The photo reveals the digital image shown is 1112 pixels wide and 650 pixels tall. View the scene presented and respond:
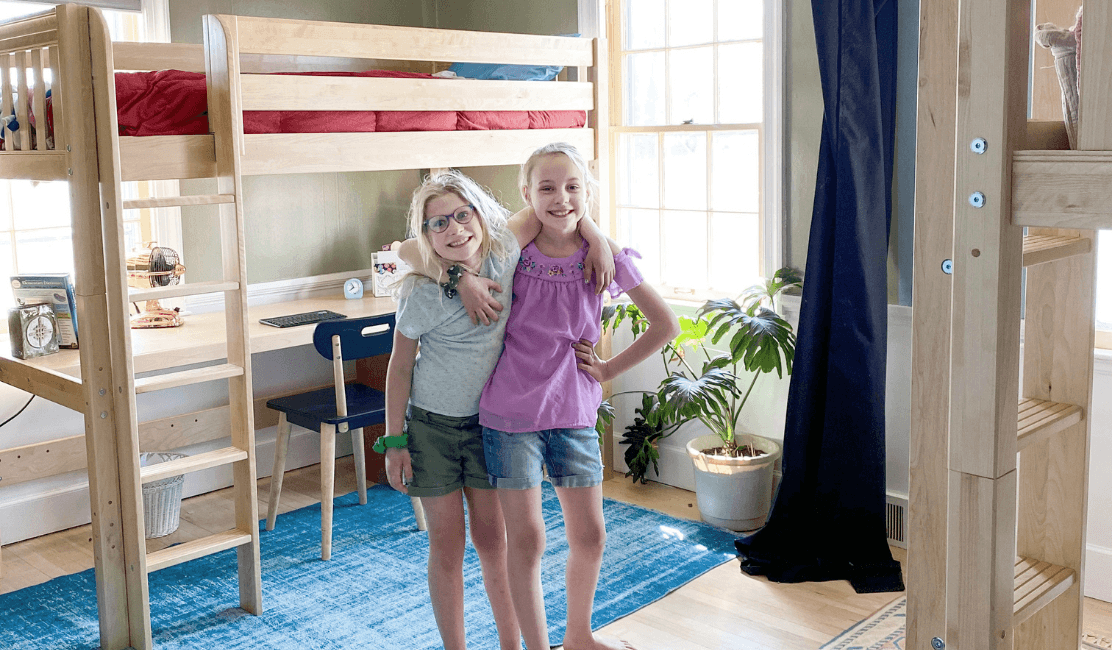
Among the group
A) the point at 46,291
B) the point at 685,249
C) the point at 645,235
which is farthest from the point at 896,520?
the point at 46,291

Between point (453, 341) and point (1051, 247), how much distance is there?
1151 millimetres

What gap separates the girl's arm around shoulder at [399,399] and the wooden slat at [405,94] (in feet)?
3.98

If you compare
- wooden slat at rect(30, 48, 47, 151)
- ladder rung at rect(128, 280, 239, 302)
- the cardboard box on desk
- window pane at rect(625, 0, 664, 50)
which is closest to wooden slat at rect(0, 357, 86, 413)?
ladder rung at rect(128, 280, 239, 302)

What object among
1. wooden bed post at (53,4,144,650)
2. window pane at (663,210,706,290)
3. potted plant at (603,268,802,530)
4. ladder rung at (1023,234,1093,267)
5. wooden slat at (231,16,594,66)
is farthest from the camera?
window pane at (663,210,706,290)

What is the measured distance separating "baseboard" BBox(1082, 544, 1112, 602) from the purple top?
5.75ft

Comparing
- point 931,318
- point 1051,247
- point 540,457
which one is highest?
point 1051,247

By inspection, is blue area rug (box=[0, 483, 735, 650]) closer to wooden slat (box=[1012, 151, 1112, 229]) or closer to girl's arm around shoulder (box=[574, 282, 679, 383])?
girl's arm around shoulder (box=[574, 282, 679, 383])

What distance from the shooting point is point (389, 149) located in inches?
137

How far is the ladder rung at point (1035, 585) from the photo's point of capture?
5.61 feet

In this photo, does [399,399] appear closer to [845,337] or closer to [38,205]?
[845,337]

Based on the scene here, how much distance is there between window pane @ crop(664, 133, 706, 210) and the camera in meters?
4.02

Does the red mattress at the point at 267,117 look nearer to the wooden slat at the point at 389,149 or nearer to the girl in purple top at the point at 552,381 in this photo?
the wooden slat at the point at 389,149

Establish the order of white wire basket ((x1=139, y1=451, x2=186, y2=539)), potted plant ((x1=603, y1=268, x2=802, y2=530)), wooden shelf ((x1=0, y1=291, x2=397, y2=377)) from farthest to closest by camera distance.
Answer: white wire basket ((x1=139, y1=451, x2=186, y2=539))
potted plant ((x1=603, y1=268, x2=802, y2=530))
wooden shelf ((x1=0, y1=291, x2=397, y2=377))

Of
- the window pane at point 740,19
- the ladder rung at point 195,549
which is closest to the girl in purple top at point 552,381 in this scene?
the ladder rung at point 195,549
